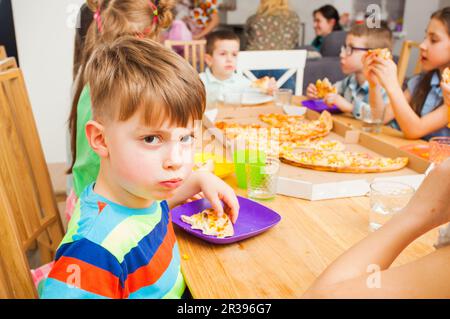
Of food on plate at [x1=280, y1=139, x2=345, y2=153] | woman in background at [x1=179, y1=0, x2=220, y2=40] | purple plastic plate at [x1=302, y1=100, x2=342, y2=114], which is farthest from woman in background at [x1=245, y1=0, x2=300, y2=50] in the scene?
food on plate at [x1=280, y1=139, x2=345, y2=153]

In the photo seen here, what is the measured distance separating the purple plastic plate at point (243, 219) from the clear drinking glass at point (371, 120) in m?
0.85

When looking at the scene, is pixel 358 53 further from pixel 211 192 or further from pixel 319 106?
pixel 211 192

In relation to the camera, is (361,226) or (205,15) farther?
(205,15)

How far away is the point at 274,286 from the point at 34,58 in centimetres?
254

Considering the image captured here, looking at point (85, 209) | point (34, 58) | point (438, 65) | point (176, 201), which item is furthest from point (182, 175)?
point (34, 58)

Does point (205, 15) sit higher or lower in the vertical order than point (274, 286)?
higher

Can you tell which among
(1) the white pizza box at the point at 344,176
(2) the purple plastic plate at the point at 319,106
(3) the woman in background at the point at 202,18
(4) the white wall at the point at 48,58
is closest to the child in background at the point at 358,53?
(2) the purple plastic plate at the point at 319,106

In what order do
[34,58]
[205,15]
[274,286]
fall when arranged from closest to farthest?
[274,286] < [34,58] < [205,15]

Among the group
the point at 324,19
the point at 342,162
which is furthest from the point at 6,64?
the point at 324,19

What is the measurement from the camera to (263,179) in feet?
3.84

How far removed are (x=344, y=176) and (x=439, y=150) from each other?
28 centimetres

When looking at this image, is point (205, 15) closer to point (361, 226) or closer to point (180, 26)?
point (180, 26)

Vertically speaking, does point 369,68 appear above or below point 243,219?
above
